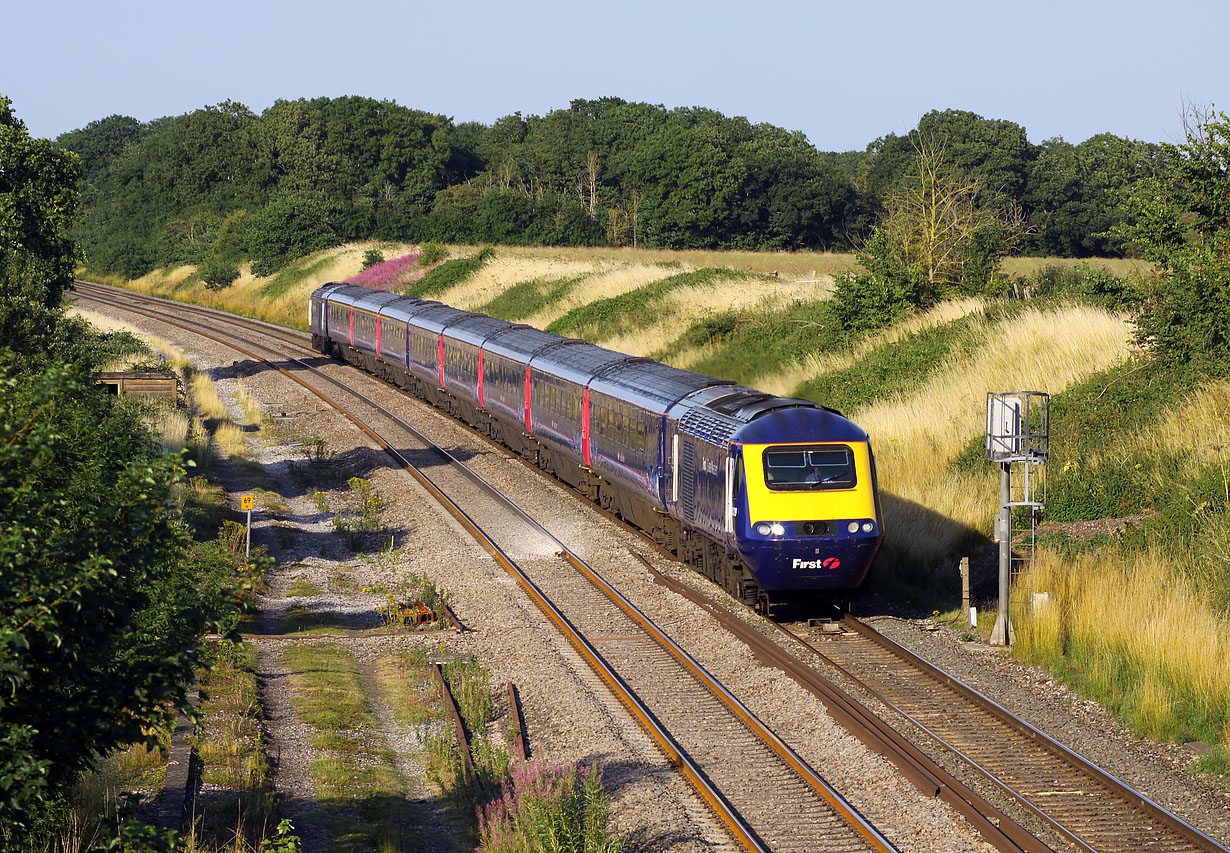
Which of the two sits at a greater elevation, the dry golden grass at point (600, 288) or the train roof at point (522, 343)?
the dry golden grass at point (600, 288)

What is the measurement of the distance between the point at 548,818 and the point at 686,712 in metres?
4.29

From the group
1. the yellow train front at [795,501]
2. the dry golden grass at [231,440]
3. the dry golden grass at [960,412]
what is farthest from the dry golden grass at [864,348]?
the yellow train front at [795,501]

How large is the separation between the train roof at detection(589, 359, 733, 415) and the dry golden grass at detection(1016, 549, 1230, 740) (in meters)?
6.18

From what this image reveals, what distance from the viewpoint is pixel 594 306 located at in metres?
51.3

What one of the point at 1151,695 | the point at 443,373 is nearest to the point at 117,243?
the point at 443,373

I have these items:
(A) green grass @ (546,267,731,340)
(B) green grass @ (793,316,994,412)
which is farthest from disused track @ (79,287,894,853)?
(A) green grass @ (546,267,731,340)

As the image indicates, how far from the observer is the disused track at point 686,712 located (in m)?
11.0

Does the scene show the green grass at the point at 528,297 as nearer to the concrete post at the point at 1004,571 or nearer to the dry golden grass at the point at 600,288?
the dry golden grass at the point at 600,288

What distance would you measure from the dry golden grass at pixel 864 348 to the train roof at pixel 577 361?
8.41m

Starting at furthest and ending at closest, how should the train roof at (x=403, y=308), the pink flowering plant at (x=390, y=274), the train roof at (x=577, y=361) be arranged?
the pink flowering plant at (x=390, y=274) → the train roof at (x=403, y=308) → the train roof at (x=577, y=361)

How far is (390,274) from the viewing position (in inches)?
2891

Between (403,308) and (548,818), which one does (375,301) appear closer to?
(403,308)

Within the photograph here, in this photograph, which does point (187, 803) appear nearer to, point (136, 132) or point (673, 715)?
point (673, 715)

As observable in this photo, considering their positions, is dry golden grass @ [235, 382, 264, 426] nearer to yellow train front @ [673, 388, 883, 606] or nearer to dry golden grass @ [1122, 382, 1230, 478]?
yellow train front @ [673, 388, 883, 606]
